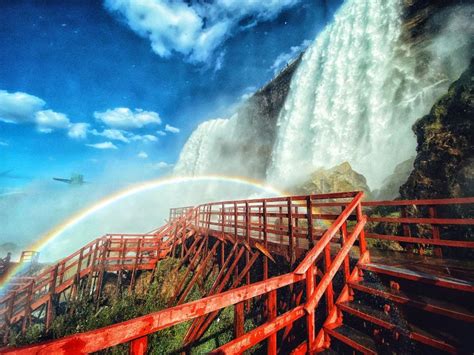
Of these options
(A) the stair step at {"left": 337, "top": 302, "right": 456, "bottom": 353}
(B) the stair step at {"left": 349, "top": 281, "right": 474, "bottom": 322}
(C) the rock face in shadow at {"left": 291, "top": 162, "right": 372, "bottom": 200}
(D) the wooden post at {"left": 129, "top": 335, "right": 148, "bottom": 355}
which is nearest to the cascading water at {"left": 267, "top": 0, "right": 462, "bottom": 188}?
(C) the rock face in shadow at {"left": 291, "top": 162, "right": 372, "bottom": 200}

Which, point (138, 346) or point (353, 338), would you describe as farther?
point (353, 338)

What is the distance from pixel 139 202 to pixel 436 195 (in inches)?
2822

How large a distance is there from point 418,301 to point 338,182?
14.1m

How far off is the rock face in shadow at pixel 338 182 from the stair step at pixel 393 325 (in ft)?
44.4

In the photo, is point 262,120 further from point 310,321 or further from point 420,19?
point 310,321

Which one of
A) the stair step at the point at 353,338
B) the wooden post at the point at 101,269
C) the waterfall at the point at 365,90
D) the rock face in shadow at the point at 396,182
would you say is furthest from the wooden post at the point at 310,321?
the waterfall at the point at 365,90

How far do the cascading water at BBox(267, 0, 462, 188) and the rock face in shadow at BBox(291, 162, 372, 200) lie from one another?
3.70 m

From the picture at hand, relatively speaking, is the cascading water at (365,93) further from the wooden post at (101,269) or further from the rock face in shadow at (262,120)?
the wooden post at (101,269)

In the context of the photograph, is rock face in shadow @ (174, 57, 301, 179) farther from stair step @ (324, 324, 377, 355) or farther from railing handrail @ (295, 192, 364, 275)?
stair step @ (324, 324, 377, 355)

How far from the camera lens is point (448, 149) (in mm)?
8766

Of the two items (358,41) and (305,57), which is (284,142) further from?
(358,41)

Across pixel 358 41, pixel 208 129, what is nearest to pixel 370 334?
pixel 358 41

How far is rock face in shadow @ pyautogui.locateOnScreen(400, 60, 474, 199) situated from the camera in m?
8.11

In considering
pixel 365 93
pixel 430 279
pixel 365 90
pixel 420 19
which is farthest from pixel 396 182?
pixel 430 279
